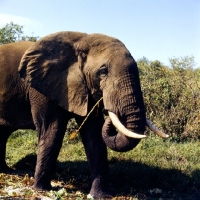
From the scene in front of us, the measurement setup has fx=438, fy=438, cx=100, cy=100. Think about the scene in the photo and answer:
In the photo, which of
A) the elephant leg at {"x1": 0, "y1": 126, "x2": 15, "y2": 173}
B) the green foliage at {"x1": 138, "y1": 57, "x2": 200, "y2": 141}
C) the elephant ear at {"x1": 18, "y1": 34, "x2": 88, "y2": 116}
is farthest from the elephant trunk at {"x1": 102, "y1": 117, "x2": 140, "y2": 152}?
the green foliage at {"x1": 138, "y1": 57, "x2": 200, "y2": 141}

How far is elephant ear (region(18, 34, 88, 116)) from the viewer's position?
217 inches

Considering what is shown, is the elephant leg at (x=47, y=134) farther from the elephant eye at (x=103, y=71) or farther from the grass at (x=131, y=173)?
the elephant eye at (x=103, y=71)

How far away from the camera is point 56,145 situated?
18.7ft

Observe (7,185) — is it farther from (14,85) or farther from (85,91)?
(85,91)

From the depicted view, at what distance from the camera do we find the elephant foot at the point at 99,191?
5.64 m

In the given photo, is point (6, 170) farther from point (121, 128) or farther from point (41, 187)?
point (121, 128)

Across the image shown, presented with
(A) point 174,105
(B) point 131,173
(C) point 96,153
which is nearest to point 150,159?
(B) point 131,173

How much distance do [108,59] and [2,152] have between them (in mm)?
3048

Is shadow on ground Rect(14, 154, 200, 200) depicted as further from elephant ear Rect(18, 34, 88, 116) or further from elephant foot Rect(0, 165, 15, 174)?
elephant ear Rect(18, 34, 88, 116)

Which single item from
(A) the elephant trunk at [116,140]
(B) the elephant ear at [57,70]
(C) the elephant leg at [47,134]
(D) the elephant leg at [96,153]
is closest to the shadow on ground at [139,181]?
(D) the elephant leg at [96,153]

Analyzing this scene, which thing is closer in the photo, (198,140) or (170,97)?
(198,140)

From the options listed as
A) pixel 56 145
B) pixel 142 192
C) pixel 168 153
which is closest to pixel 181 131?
pixel 168 153

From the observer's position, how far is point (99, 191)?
566 centimetres

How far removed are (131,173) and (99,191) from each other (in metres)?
1.04
